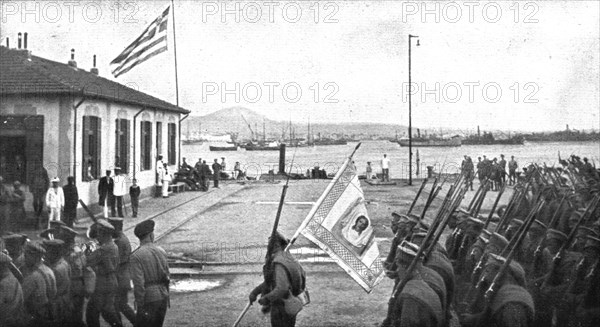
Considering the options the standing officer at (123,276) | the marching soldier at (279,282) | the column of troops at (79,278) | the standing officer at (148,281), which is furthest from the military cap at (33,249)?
the marching soldier at (279,282)

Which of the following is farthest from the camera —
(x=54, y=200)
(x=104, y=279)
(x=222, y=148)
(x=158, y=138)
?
(x=222, y=148)

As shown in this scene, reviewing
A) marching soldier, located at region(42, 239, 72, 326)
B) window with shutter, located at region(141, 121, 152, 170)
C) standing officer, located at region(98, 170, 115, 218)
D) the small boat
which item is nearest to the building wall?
standing officer, located at region(98, 170, 115, 218)

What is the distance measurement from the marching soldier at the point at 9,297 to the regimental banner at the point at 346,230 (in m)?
3.00

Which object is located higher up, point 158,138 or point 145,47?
point 145,47

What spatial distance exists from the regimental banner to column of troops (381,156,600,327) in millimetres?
339

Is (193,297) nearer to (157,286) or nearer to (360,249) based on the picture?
(157,286)

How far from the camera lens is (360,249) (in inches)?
249

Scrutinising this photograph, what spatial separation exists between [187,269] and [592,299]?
23.4 feet

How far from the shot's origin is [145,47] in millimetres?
15812

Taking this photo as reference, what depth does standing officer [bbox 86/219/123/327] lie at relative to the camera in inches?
273

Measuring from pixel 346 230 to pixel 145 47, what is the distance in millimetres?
11391

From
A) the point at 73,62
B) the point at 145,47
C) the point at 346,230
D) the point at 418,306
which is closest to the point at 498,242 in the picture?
the point at 346,230

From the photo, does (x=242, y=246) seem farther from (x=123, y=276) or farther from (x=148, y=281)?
(x=148, y=281)

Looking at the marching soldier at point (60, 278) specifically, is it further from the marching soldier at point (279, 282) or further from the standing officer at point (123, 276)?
the marching soldier at point (279, 282)
